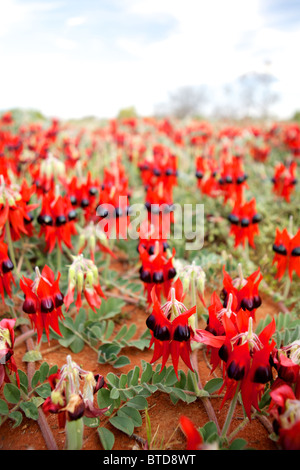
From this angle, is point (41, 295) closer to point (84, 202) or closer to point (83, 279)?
point (83, 279)

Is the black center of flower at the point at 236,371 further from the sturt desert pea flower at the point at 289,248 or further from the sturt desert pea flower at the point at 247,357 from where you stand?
the sturt desert pea flower at the point at 289,248

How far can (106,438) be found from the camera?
1.40 m

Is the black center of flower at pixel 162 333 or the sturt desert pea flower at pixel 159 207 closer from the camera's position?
the black center of flower at pixel 162 333

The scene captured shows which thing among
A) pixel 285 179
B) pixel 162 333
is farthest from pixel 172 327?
pixel 285 179

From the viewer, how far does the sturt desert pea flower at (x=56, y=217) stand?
6.64 ft

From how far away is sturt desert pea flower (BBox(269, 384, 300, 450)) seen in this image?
1.02 metres

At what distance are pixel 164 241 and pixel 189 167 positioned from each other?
130 inches

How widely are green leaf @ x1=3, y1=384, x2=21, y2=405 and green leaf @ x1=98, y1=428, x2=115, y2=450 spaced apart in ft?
1.11

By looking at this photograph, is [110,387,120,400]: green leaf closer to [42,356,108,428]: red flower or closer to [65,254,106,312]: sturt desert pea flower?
[42,356,108,428]: red flower

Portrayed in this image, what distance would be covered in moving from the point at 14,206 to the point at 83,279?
0.51 meters

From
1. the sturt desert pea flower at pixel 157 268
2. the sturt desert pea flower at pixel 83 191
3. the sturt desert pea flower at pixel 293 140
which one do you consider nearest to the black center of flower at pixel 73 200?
the sturt desert pea flower at pixel 83 191

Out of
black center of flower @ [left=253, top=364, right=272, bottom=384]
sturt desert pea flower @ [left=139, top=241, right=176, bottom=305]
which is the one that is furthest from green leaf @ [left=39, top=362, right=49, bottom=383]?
black center of flower @ [left=253, top=364, right=272, bottom=384]

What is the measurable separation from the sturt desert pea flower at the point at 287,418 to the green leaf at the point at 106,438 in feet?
1.84

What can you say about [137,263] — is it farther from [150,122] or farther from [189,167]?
[150,122]
